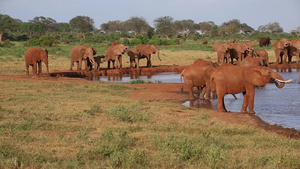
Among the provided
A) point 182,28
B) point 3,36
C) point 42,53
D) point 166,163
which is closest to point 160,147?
point 166,163

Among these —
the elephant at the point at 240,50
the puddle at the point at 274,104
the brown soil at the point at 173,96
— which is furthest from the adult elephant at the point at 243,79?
the elephant at the point at 240,50

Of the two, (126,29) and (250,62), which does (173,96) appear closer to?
(250,62)

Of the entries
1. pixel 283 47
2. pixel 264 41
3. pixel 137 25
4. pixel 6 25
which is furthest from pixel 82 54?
pixel 137 25

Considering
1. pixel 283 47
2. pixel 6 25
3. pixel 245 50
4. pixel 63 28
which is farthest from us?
pixel 63 28

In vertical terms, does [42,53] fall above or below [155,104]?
above

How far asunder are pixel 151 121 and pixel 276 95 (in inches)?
313

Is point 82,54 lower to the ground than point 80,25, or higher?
lower

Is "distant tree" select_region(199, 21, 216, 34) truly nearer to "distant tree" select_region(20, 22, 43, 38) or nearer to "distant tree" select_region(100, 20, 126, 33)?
"distant tree" select_region(100, 20, 126, 33)

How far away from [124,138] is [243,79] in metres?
5.50

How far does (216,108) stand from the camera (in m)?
14.4

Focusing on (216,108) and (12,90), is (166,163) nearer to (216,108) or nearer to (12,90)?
(216,108)

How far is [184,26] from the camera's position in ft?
368

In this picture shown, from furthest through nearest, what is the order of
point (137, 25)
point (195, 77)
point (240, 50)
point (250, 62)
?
1. point (137, 25)
2. point (240, 50)
3. point (250, 62)
4. point (195, 77)

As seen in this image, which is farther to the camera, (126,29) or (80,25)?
(126,29)
